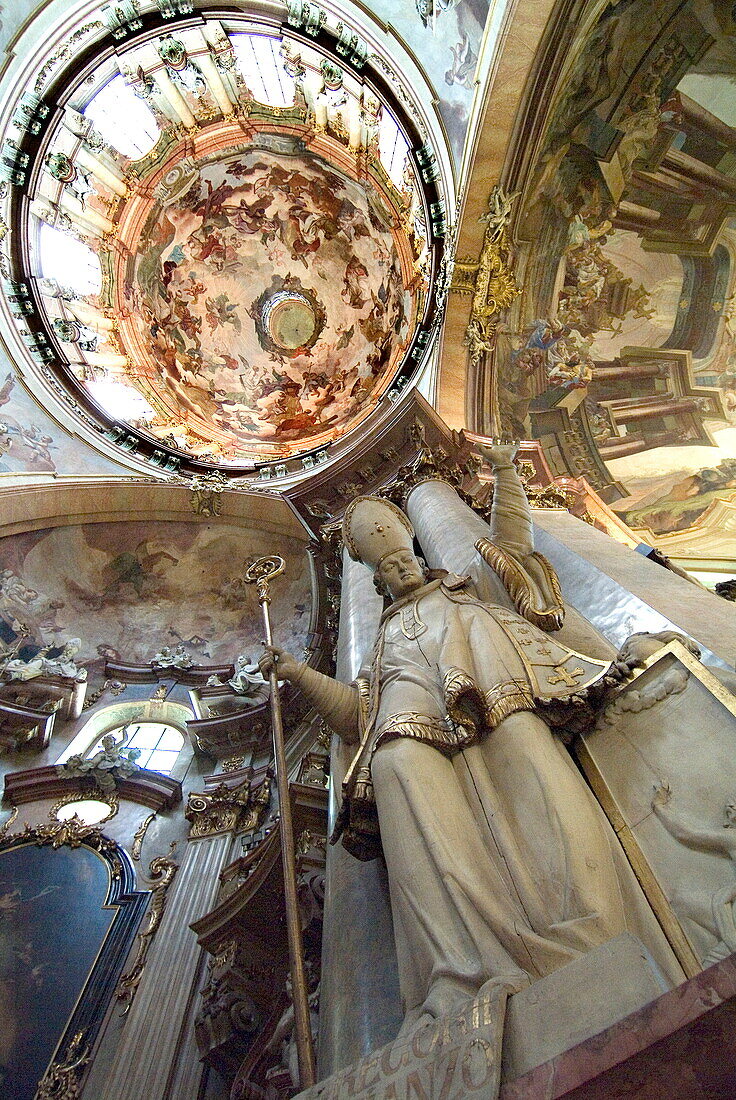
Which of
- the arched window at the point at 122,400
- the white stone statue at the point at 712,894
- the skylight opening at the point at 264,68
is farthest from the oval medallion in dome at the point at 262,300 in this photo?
the white stone statue at the point at 712,894

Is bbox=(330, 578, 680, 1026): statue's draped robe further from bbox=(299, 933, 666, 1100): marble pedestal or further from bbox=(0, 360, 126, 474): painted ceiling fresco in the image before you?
bbox=(0, 360, 126, 474): painted ceiling fresco

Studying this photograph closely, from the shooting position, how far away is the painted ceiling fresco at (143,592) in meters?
10.5

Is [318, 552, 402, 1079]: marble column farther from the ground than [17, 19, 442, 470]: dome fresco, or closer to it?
closer to it

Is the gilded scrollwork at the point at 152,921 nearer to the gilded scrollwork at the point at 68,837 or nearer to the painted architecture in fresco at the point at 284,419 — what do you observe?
the painted architecture in fresco at the point at 284,419

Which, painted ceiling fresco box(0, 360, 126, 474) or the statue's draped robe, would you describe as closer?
the statue's draped robe

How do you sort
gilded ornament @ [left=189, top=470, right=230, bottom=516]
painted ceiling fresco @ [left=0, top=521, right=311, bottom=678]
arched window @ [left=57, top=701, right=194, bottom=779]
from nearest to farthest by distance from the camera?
arched window @ [left=57, top=701, right=194, bottom=779] < painted ceiling fresco @ [left=0, top=521, right=311, bottom=678] < gilded ornament @ [left=189, top=470, right=230, bottom=516]

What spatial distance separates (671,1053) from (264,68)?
1700 centimetres

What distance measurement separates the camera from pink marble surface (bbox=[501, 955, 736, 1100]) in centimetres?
90

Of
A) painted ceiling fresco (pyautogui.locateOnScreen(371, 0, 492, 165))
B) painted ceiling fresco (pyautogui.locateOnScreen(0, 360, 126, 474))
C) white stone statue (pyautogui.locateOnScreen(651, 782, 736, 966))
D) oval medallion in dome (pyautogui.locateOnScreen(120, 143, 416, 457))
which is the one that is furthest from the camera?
oval medallion in dome (pyautogui.locateOnScreen(120, 143, 416, 457))

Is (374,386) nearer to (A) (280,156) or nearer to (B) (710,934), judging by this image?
(A) (280,156)

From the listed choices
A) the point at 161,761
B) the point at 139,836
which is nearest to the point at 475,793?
the point at 139,836

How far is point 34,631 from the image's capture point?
1019cm

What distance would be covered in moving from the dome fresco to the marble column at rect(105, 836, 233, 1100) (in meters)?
8.73

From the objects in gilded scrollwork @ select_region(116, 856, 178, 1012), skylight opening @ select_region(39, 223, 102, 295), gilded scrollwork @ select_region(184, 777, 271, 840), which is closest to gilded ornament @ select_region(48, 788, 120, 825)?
gilded scrollwork @ select_region(116, 856, 178, 1012)
